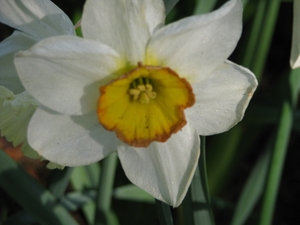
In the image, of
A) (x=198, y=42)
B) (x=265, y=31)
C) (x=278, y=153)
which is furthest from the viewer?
(x=265, y=31)

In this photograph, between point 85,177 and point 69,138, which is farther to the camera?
point 85,177

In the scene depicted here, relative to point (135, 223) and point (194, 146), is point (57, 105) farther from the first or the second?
point (135, 223)

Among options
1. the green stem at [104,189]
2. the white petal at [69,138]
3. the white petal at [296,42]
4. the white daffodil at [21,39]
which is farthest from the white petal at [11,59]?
the white petal at [296,42]

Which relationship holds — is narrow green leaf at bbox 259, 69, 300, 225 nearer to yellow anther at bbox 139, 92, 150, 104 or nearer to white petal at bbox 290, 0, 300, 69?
white petal at bbox 290, 0, 300, 69

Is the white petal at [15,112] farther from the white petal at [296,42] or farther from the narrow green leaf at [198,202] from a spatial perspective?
the white petal at [296,42]

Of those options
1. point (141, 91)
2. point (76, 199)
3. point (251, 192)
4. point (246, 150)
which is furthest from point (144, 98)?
point (246, 150)

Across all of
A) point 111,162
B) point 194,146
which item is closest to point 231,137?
point 111,162

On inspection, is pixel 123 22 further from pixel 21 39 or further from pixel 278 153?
pixel 278 153

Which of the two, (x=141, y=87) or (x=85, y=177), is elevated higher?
(x=141, y=87)
